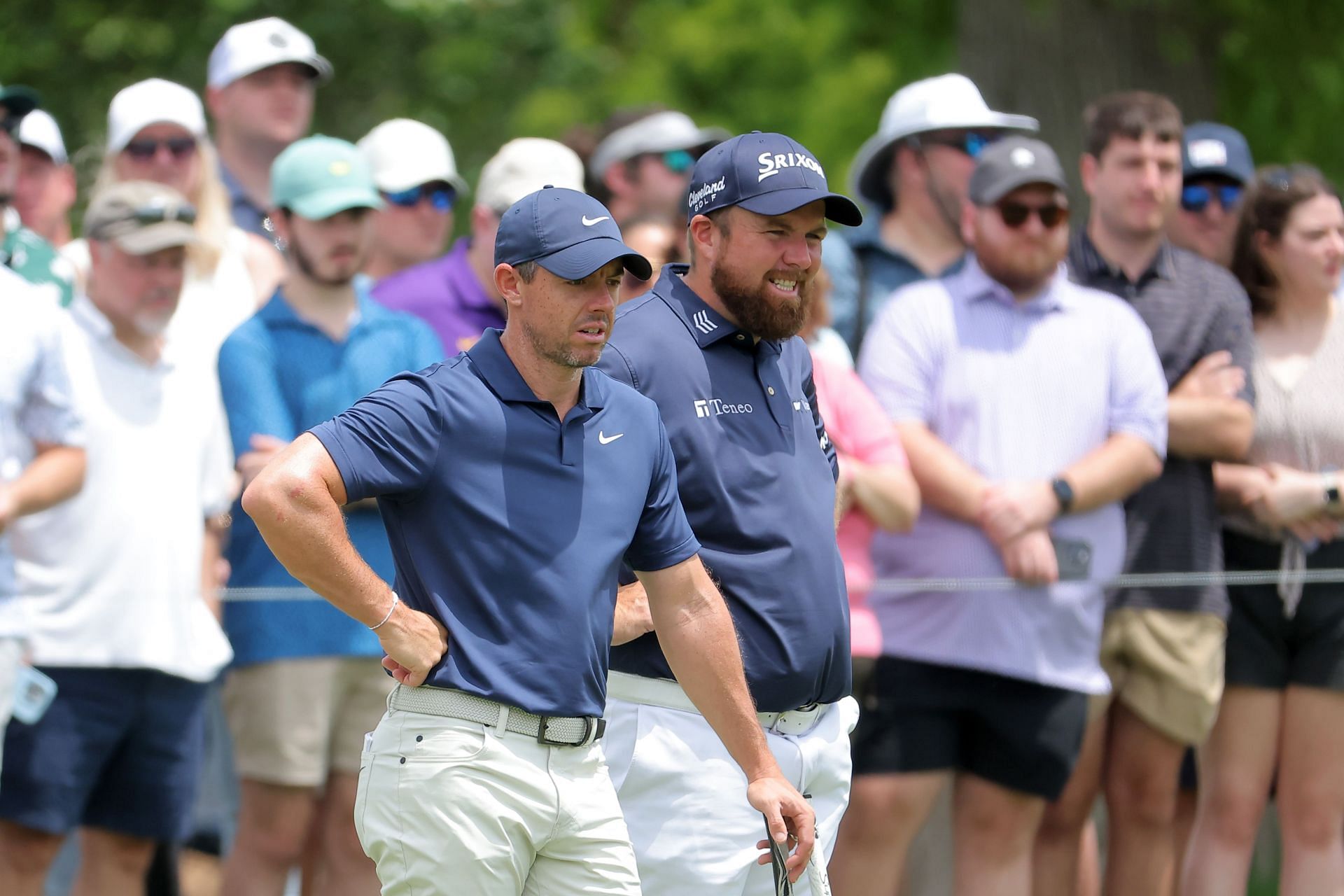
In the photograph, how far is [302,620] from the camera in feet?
19.4

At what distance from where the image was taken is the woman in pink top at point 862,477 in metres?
5.83

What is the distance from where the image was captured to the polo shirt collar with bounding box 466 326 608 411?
411 cm

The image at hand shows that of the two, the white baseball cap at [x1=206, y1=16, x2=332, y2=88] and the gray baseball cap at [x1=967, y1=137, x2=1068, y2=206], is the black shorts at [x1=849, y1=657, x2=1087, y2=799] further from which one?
the white baseball cap at [x1=206, y1=16, x2=332, y2=88]

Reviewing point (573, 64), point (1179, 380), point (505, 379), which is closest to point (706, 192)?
point (505, 379)

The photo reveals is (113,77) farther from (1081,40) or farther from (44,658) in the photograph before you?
(44,658)

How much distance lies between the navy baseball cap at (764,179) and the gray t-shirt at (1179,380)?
2.02m

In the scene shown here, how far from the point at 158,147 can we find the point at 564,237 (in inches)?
128

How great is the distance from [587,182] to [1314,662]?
10.8 ft

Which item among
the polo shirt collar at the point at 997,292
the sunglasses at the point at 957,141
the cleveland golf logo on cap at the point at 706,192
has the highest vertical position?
the sunglasses at the point at 957,141

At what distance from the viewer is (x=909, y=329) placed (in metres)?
6.07

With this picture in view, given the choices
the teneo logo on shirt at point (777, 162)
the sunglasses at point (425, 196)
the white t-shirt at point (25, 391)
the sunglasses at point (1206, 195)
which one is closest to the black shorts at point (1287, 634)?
the sunglasses at point (1206, 195)

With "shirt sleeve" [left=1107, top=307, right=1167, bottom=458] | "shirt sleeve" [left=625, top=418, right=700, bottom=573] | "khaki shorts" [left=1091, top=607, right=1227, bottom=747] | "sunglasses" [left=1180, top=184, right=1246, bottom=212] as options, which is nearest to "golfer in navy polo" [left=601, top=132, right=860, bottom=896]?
"shirt sleeve" [left=625, top=418, right=700, bottom=573]

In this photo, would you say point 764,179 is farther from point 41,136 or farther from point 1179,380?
point 41,136

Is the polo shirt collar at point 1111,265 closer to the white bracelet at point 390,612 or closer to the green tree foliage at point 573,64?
the white bracelet at point 390,612
